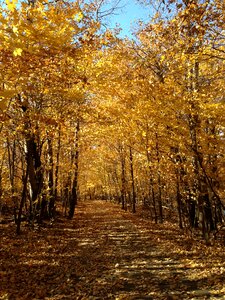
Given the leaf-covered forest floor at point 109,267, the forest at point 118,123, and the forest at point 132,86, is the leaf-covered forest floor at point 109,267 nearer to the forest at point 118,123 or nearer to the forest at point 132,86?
the forest at point 118,123

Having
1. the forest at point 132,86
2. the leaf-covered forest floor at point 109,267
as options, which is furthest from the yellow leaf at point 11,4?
the leaf-covered forest floor at point 109,267

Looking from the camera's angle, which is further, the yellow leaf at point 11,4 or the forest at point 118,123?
the forest at point 118,123

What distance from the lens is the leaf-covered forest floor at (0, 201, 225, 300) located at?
589 cm

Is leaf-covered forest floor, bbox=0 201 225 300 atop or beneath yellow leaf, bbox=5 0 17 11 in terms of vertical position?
beneath

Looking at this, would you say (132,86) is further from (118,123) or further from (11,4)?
(11,4)

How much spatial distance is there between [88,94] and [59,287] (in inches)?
431

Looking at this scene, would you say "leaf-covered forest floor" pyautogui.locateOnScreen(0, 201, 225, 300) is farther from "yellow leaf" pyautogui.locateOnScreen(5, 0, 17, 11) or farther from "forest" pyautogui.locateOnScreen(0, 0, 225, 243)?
"yellow leaf" pyautogui.locateOnScreen(5, 0, 17, 11)

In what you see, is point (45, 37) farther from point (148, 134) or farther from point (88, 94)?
point (88, 94)

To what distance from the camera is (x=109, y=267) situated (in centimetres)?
769

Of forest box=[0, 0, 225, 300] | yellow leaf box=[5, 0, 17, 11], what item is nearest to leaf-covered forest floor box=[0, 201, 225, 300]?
forest box=[0, 0, 225, 300]

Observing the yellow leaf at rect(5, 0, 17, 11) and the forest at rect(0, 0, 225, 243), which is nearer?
the yellow leaf at rect(5, 0, 17, 11)

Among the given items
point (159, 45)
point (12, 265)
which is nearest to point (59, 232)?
point (12, 265)

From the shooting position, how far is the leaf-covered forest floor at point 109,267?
232 inches

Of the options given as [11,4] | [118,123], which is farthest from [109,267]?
[118,123]
